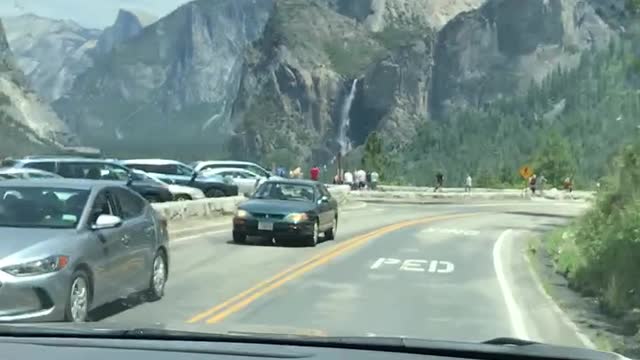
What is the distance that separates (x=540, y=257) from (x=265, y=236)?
6039 mm

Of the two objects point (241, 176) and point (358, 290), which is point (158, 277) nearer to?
point (358, 290)

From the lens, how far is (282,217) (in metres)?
22.5

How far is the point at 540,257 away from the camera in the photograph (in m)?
22.5

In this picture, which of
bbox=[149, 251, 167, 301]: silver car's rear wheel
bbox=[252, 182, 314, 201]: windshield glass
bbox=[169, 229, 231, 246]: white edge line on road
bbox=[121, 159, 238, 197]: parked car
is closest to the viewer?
bbox=[149, 251, 167, 301]: silver car's rear wheel

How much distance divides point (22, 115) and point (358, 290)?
161842 millimetres

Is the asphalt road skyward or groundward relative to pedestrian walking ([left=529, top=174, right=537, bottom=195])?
groundward

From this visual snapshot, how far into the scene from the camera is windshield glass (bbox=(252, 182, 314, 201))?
24.2 m

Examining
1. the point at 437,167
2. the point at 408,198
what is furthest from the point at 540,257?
the point at 437,167

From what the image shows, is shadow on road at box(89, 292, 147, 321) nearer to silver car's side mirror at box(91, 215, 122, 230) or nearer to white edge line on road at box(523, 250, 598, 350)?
silver car's side mirror at box(91, 215, 122, 230)

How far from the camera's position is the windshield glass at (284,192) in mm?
24156

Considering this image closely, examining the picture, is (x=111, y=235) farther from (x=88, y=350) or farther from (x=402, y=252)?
(x=402, y=252)

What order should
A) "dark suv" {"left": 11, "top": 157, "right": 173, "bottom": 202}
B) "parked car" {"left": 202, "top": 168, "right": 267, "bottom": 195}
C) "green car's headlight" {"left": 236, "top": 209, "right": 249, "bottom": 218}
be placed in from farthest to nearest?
"parked car" {"left": 202, "top": 168, "right": 267, "bottom": 195}, "dark suv" {"left": 11, "top": 157, "right": 173, "bottom": 202}, "green car's headlight" {"left": 236, "top": 209, "right": 249, "bottom": 218}

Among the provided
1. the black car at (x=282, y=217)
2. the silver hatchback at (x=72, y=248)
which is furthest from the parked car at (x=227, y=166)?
the silver hatchback at (x=72, y=248)

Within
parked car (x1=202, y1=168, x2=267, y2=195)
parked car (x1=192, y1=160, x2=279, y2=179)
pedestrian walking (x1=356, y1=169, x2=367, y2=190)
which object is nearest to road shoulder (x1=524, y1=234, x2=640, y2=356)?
parked car (x1=202, y1=168, x2=267, y2=195)
